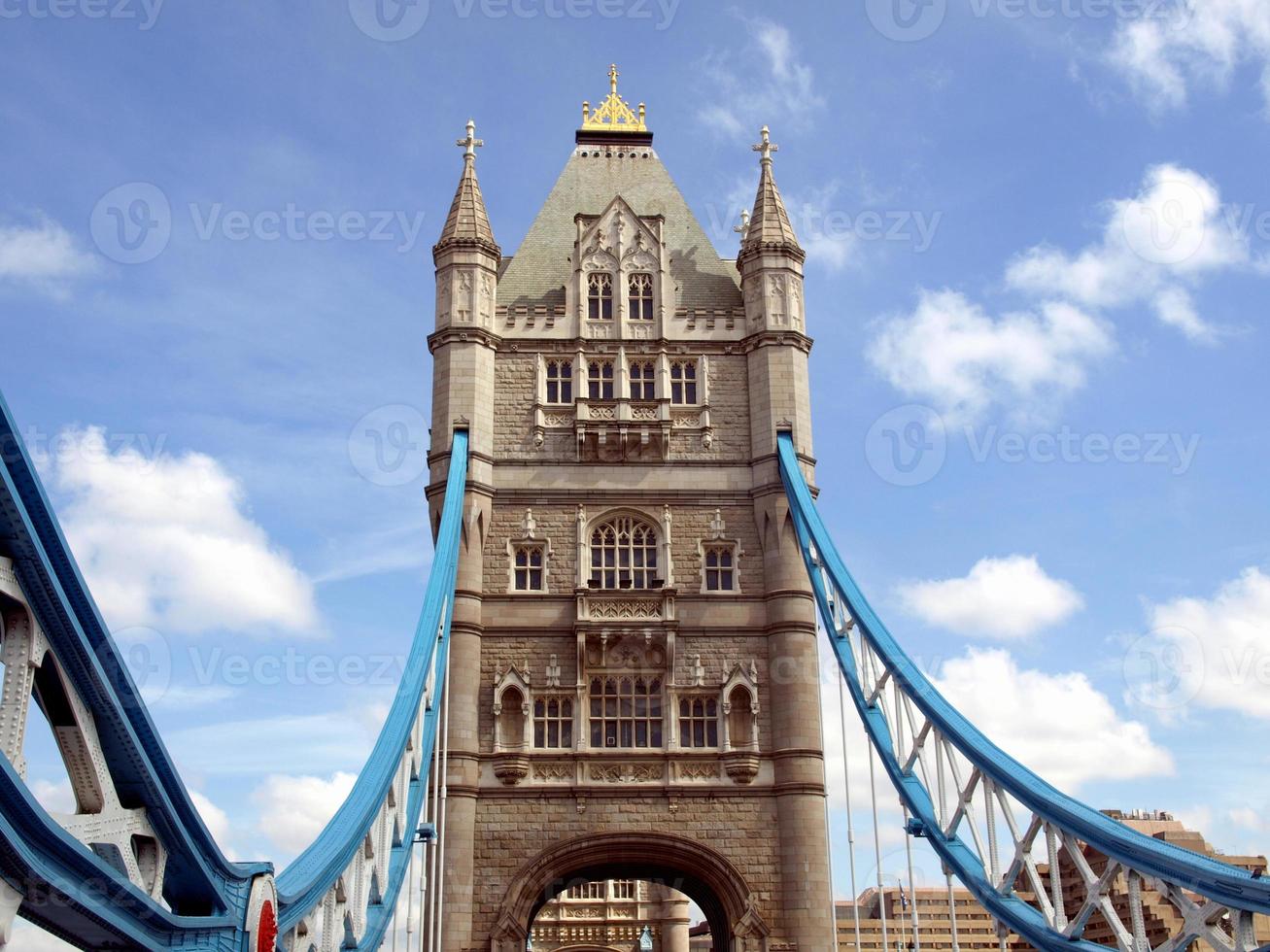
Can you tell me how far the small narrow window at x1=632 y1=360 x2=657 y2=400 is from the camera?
3122 cm

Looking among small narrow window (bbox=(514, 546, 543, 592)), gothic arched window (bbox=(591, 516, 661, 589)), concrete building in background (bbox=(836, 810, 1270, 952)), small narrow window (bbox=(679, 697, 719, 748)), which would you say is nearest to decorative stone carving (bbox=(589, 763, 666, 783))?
small narrow window (bbox=(679, 697, 719, 748))

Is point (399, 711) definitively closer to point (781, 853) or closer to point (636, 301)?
point (781, 853)

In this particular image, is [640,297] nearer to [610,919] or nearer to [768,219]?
[768,219]

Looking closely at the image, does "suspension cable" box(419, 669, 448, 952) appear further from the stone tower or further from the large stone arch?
the large stone arch

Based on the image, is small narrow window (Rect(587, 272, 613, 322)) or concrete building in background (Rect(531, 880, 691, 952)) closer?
small narrow window (Rect(587, 272, 613, 322))

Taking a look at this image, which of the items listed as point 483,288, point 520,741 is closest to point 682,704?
point 520,741

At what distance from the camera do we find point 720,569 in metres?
29.5

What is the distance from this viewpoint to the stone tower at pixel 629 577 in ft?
88.4

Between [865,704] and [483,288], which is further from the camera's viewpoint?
[483,288]

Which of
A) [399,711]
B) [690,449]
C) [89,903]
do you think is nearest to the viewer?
[89,903]

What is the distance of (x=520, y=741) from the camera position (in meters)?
27.7

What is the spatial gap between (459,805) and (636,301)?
1224 centimetres

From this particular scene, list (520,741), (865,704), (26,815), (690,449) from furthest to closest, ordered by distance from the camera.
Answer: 1. (690,449)
2. (520,741)
3. (865,704)
4. (26,815)

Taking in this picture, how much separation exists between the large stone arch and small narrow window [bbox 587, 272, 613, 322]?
11.8 metres
